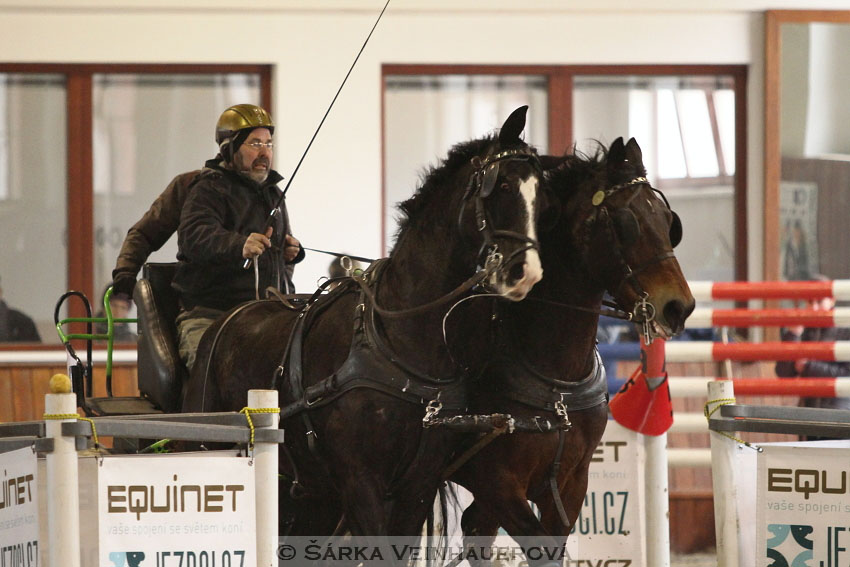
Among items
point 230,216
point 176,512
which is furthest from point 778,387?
point 176,512

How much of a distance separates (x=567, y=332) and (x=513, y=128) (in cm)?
78

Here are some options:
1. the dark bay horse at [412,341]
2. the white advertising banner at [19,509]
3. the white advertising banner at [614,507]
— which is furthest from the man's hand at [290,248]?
the white advertising banner at [19,509]

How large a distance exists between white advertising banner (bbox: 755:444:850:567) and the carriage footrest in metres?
2.63

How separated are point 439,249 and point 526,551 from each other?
3.58 ft

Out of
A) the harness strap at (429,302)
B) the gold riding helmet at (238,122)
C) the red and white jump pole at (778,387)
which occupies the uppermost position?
the gold riding helmet at (238,122)

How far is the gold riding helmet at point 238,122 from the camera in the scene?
5586 mm

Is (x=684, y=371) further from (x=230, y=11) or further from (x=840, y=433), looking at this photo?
(x=840, y=433)

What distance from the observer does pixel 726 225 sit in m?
10.1

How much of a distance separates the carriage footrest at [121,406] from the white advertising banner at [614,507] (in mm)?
1946

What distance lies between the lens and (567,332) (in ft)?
15.7

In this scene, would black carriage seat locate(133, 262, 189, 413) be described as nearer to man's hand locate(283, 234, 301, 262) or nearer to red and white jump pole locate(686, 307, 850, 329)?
man's hand locate(283, 234, 301, 262)

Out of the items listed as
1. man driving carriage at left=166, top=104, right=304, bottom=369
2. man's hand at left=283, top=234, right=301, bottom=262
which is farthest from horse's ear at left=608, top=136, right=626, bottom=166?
man's hand at left=283, top=234, right=301, bottom=262

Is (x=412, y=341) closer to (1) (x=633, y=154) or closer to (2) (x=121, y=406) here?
(1) (x=633, y=154)

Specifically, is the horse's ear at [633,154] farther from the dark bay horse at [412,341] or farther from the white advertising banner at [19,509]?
the white advertising banner at [19,509]
